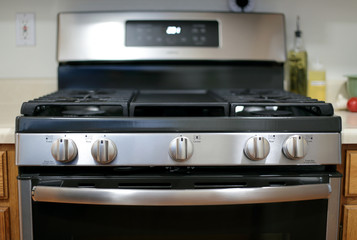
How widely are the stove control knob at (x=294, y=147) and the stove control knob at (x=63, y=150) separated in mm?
537

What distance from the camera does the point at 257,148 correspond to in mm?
1082

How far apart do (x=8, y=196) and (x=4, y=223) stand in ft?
0.25

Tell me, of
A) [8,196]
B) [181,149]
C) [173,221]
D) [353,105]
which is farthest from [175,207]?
[353,105]

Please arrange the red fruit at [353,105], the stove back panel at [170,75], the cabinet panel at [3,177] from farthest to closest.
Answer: the stove back panel at [170,75] < the red fruit at [353,105] < the cabinet panel at [3,177]

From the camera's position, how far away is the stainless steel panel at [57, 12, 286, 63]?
63.2 inches

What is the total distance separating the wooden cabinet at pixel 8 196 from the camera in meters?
1.18

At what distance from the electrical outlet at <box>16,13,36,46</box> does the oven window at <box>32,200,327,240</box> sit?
84 centimetres

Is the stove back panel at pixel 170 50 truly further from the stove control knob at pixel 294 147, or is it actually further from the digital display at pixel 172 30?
the stove control knob at pixel 294 147

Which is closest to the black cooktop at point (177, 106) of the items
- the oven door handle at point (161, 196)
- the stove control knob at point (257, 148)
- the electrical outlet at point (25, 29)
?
the stove control knob at point (257, 148)

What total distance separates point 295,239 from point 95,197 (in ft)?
1.76

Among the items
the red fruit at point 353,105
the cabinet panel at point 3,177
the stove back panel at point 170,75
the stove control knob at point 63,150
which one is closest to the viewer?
the stove control knob at point 63,150

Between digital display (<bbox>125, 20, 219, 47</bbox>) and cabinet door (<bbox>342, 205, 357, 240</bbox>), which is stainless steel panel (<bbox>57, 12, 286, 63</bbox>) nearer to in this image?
digital display (<bbox>125, 20, 219, 47</bbox>)

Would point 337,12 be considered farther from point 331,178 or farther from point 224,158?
point 224,158

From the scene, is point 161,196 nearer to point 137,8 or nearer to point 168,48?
point 168,48
